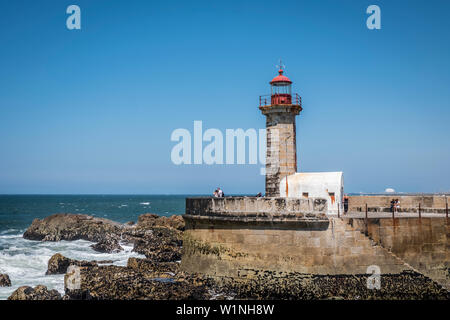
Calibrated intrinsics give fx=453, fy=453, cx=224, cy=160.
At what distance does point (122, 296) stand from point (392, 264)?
7.78 m

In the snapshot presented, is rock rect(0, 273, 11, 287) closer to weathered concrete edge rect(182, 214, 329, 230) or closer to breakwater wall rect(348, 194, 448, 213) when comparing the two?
weathered concrete edge rect(182, 214, 329, 230)

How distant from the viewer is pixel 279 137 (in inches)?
691

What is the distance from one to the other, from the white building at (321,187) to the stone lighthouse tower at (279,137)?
103cm

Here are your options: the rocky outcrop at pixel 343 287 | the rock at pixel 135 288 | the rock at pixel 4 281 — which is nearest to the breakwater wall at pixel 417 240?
the rocky outcrop at pixel 343 287

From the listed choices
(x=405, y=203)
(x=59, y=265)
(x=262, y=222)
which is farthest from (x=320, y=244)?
(x=59, y=265)

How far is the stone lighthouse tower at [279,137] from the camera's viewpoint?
17344 mm

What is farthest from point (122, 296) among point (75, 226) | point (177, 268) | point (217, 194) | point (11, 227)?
point (11, 227)

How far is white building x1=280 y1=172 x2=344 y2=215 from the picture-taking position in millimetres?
15148

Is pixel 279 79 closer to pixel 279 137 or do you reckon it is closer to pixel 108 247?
pixel 279 137

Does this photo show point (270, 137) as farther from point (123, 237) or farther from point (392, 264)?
point (123, 237)

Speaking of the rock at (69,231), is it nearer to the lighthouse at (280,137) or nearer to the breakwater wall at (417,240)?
the lighthouse at (280,137)

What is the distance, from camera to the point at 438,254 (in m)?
13.2

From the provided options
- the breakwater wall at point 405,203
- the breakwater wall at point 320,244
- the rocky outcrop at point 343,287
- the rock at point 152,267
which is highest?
the breakwater wall at point 405,203

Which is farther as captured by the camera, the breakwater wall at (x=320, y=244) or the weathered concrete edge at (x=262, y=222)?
the weathered concrete edge at (x=262, y=222)
